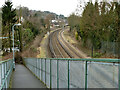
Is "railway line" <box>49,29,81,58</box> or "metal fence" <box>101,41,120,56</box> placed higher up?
"metal fence" <box>101,41,120,56</box>

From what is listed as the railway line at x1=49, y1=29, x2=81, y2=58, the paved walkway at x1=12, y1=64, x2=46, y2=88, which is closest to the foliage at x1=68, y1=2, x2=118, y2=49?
the railway line at x1=49, y1=29, x2=81, y2=58

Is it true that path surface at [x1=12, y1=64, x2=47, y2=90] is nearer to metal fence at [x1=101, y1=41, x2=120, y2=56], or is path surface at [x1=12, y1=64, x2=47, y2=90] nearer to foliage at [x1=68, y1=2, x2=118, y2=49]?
metal fence at [x1=101, y1=41, x2=120, y2=56]

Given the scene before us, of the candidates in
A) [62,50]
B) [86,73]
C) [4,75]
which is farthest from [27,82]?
[62,50]

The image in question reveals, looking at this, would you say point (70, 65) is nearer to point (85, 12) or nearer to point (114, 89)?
point (114, 89)

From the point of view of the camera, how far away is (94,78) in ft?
20.5

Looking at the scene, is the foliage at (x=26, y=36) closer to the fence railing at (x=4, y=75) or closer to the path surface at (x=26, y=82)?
the path surface at (x=26, y=82)

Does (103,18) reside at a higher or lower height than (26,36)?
higher

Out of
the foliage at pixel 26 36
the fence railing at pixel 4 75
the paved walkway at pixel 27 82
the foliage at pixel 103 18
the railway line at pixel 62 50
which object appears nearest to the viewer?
the fence railing at pixel 4 75

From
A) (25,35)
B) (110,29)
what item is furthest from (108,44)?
(25,35)

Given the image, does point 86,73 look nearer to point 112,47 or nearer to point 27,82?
point 27,82

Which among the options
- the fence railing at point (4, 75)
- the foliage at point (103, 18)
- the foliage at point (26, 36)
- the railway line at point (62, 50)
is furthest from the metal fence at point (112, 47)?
the foliage at point (26, 36)

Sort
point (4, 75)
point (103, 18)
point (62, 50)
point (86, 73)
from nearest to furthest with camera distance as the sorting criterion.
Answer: point (86, 73) → point (4, 75) → point (103, 18) → point (62, 50)

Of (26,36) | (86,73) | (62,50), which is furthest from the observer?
(26,36)

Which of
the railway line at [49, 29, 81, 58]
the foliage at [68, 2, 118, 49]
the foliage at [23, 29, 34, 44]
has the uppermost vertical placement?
the foliage at [68, 2, 118, 49]
